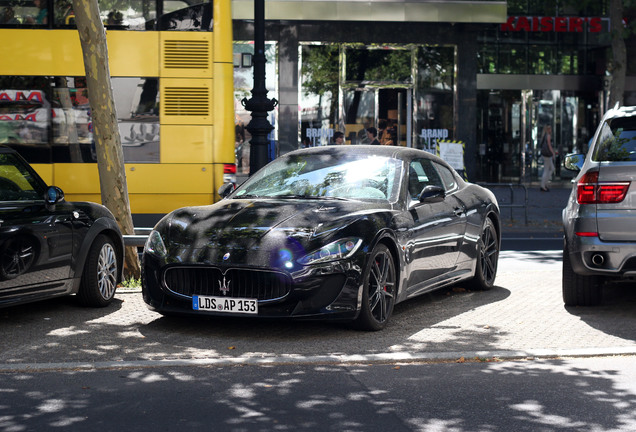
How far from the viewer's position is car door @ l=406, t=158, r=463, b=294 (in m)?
8.75

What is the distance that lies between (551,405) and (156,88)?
31.7 ft

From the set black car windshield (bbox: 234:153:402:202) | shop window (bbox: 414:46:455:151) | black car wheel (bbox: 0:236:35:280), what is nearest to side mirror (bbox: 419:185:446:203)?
→ black car windshield (bbox: 234:153:402:202)

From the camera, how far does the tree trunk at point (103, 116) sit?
11.1 m

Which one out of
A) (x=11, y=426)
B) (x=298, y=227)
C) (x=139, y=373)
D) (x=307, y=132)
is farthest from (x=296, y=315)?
(x=307, y=132)

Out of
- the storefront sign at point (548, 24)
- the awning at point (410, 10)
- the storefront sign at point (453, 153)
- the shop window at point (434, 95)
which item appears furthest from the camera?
the storefront sign at point (548, 24)

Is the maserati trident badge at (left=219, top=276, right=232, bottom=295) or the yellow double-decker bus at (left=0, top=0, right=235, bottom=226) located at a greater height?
the yellow double-decker bus at (left=0, top=0, right=235, bottom=226)

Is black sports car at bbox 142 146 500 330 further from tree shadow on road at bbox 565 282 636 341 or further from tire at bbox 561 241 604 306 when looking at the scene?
tree shadow on road at bbox 565 282 636 341

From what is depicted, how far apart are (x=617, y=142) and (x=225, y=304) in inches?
137

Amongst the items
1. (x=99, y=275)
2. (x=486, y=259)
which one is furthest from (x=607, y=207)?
(x=99, y=275)

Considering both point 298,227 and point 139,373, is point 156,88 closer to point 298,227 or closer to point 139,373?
point 298,227

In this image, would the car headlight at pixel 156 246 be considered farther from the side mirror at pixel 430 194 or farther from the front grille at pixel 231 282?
the side mirror at pixel 430 194

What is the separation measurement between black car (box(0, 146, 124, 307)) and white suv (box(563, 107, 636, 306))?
400 centimetres

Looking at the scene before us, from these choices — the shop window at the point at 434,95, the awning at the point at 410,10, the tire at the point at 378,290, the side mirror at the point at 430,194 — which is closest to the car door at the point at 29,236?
the tire at the point at 378,290

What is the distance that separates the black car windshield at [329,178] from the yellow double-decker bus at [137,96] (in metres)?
5.01
